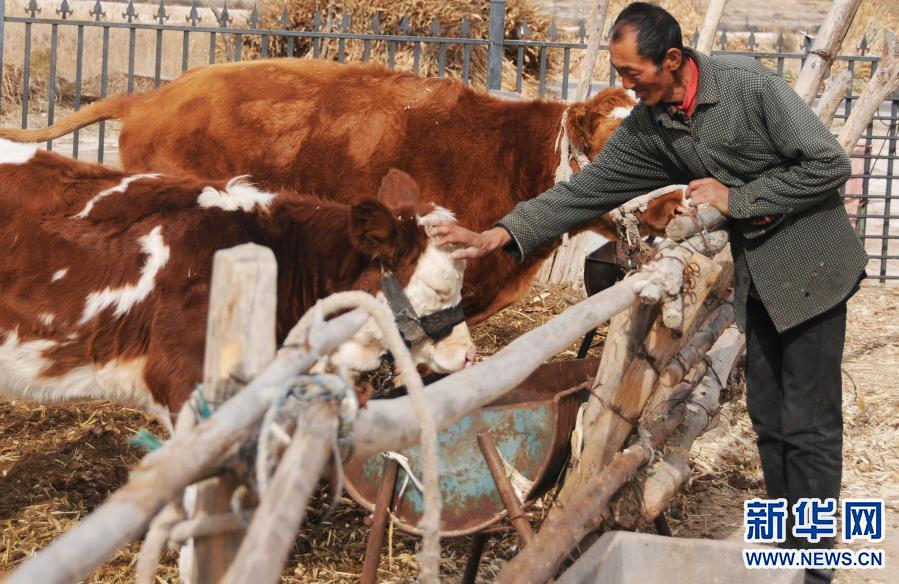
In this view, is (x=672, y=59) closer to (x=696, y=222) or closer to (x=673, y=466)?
(x=696, y=222)

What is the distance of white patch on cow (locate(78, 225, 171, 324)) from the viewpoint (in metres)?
3.78

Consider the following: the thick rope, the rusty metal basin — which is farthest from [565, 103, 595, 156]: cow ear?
the thick rope

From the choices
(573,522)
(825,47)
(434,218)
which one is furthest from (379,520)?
(825,47)

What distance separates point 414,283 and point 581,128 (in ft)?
7.22

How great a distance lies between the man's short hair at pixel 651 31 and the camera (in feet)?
10.4

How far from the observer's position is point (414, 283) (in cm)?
387

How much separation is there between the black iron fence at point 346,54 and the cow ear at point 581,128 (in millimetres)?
2863

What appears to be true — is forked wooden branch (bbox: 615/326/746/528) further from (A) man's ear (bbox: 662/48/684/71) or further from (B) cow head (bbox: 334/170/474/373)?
(A) man's ear (bbox: 662/48/684/71)

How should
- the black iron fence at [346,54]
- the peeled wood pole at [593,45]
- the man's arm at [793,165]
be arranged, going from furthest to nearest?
1. the black iron fence at [346,54]
2. the peeled wood pole at [593,45]
3. the man's arm at [793,165]

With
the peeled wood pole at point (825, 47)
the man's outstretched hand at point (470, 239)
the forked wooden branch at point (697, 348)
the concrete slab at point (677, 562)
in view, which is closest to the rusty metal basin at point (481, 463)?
the forked wooden branch at point (697, 348)

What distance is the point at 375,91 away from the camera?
241 inches

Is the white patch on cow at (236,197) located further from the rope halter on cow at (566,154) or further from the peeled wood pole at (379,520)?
the rope halter on cow at (566,154)

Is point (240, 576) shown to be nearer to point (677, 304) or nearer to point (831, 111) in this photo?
point (677, 304)

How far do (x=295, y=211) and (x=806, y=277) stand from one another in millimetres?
1917
